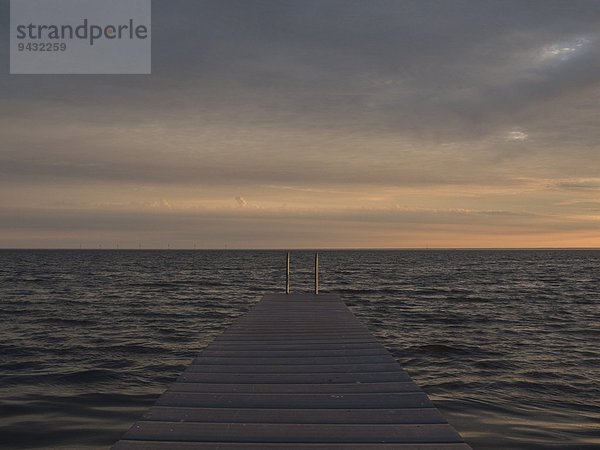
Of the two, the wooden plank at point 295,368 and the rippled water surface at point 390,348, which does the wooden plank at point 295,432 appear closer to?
the wooden plank at point 295,368

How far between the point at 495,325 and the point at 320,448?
17908mm

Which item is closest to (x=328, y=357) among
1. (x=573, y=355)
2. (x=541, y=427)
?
(x=541, y=427)

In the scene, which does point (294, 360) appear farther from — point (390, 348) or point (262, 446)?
point (390, 348)

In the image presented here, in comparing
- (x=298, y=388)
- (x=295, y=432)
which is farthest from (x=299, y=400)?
(x=295, y=432)

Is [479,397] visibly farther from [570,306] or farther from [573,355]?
[570,306]

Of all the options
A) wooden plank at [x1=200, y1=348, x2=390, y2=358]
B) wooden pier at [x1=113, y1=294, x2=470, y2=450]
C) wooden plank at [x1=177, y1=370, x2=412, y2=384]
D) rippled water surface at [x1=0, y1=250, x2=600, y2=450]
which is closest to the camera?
wooden pier at [x1=113, y1=294, x2=470, y2=450]

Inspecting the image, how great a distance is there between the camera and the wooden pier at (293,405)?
13.9 feet

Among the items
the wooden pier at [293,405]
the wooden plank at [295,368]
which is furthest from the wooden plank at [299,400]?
the wooden plank at [295,368]

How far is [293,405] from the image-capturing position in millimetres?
5148

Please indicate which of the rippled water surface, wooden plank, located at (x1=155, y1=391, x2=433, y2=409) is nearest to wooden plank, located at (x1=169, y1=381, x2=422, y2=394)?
wooden plank, located at (x1=155, y1=391, x2=433, y2=409)

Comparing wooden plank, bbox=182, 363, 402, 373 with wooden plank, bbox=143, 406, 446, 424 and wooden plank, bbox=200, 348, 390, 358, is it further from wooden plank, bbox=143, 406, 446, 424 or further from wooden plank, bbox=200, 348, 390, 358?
wooden plank, bbox=143, 406, 446, 424

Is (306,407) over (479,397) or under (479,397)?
over

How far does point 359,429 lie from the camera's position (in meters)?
4.48

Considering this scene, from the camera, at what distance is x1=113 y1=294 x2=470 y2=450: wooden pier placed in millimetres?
4230
